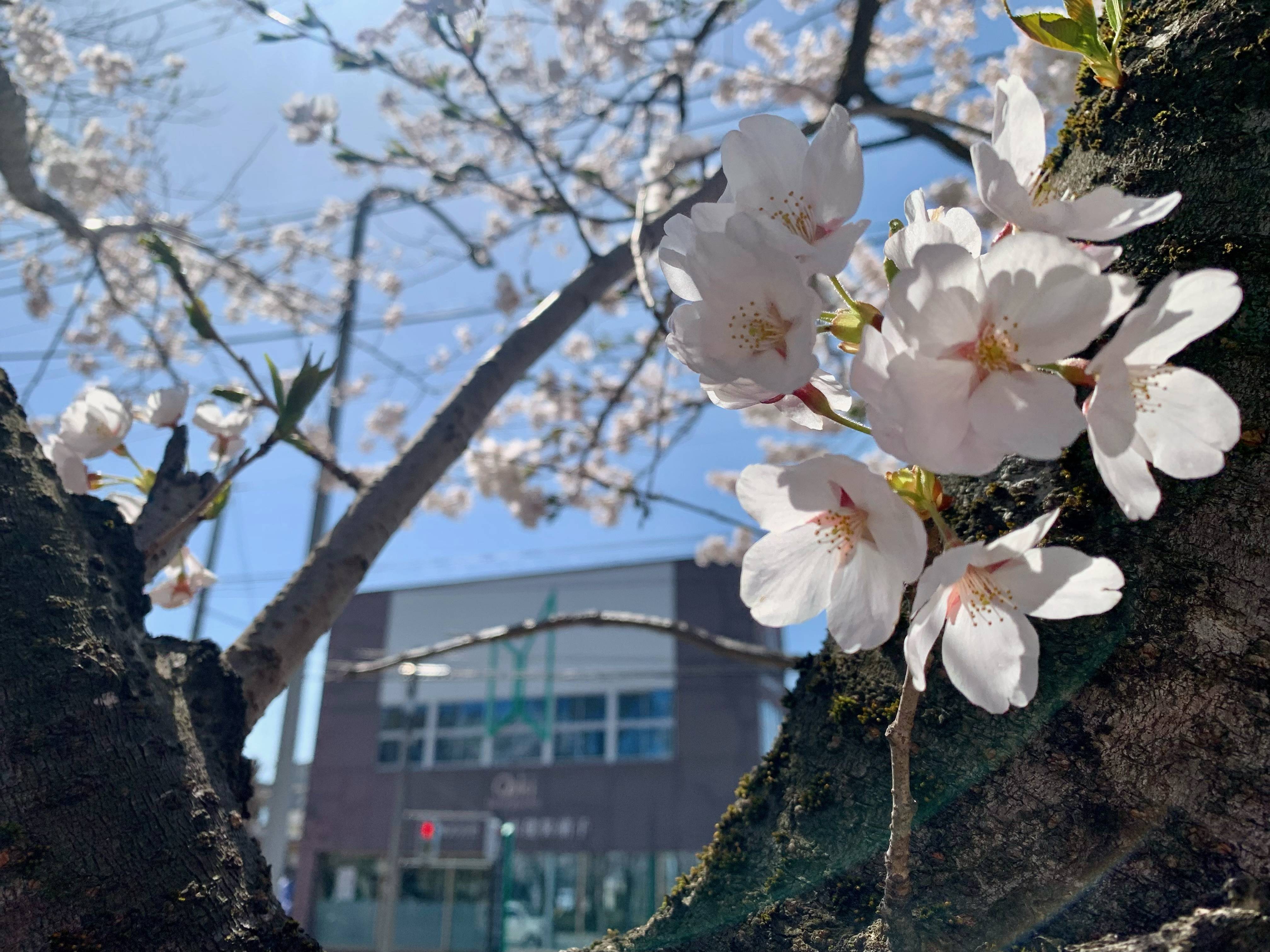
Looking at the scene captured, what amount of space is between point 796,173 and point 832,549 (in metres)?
0.27

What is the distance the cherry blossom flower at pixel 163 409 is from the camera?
1.22 metres

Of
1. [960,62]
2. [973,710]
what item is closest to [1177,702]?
[973,710]

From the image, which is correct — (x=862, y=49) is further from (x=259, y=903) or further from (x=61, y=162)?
(x=61, y=162)

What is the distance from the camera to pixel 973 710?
2.09 feet

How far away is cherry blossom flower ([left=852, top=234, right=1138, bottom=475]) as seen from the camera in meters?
0.42

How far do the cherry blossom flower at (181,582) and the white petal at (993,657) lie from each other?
3.87ft

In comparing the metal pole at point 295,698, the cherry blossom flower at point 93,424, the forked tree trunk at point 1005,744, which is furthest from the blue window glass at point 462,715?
the forked tree trunk at point 1005,744

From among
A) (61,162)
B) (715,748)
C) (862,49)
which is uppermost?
(61,162)

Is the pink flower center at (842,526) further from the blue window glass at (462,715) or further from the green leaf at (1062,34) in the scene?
the blue window glass at (462,715)

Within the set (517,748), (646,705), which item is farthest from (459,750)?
(646,705)

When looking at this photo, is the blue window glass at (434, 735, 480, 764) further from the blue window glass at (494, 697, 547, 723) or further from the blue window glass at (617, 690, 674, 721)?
the blue window glass at (617, 690, 674, 721)

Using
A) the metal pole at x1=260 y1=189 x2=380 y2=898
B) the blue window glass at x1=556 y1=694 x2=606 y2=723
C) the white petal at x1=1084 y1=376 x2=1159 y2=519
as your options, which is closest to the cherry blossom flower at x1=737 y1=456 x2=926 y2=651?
the white petal at x1=1084 y1=376 x2=1159 y2=519

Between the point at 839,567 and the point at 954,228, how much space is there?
0.85ft

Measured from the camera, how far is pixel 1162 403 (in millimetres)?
466
